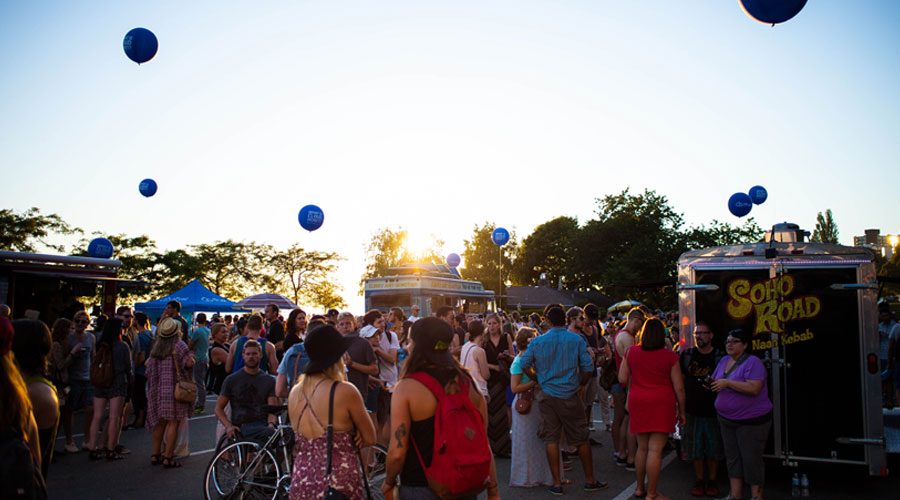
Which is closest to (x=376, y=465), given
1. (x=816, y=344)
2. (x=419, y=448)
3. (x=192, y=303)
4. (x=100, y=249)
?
(x=419, y=448)

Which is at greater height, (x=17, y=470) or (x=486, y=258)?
(x=486, y=258)

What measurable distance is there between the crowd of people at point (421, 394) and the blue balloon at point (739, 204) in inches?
329

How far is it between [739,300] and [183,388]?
267 inches

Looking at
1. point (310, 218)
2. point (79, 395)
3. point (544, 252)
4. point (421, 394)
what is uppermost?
point (544, 252)

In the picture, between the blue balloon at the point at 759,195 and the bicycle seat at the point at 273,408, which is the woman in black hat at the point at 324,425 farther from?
the blue balloon at the point at 759,195

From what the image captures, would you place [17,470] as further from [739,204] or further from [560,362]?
[739,204]

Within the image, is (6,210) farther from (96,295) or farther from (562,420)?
(562,420)

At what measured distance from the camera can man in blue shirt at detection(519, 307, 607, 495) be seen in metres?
6.60

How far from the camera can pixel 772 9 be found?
7.39 meters

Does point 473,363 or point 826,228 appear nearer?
point 473,363

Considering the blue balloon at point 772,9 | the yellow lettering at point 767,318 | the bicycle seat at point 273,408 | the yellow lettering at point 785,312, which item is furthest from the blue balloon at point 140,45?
the yellow lettering at point 785,312

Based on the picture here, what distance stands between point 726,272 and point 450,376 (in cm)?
525

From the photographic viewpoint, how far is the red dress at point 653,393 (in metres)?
6.04

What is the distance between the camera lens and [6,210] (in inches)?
1300
